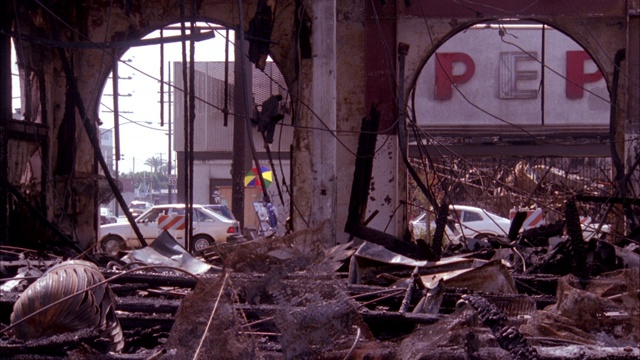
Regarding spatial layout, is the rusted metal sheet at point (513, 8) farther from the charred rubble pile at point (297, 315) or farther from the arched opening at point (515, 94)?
the arched opening at point (515, 94)

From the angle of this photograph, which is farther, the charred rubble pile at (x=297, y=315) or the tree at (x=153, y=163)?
the tree at (x=153, y=163)

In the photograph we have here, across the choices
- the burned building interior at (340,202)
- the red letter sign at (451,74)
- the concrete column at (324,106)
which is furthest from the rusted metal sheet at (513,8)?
the red letter sign at (451,74)

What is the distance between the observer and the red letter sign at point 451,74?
2536 cm

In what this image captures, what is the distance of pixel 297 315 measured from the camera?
13.1 ft

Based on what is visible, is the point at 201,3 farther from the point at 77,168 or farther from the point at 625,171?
the point at 625,171

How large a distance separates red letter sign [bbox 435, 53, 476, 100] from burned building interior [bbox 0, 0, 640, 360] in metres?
0.08

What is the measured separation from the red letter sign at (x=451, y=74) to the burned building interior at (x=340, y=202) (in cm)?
8

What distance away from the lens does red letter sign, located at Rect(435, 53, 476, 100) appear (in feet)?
83.2

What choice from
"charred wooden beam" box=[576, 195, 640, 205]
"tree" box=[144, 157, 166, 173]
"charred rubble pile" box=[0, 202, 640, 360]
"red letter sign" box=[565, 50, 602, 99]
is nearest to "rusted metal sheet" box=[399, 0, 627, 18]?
"charred wooden beam" box=[576, 195, 640, 205]

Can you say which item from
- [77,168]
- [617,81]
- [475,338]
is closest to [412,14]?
[617,81]

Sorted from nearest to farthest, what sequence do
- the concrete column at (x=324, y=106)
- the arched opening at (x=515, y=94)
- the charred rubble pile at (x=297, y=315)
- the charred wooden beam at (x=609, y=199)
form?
the charred rubble pile at (x=297, y=315) < the charred wooden beam at (x=609, y=199) < the concrete column at (x=324, y=106) < the arched opening at (x=515, y=94)

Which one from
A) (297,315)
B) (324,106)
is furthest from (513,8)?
(297,315)

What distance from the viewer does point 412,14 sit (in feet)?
43.0

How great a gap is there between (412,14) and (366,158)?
2635 millimetres
